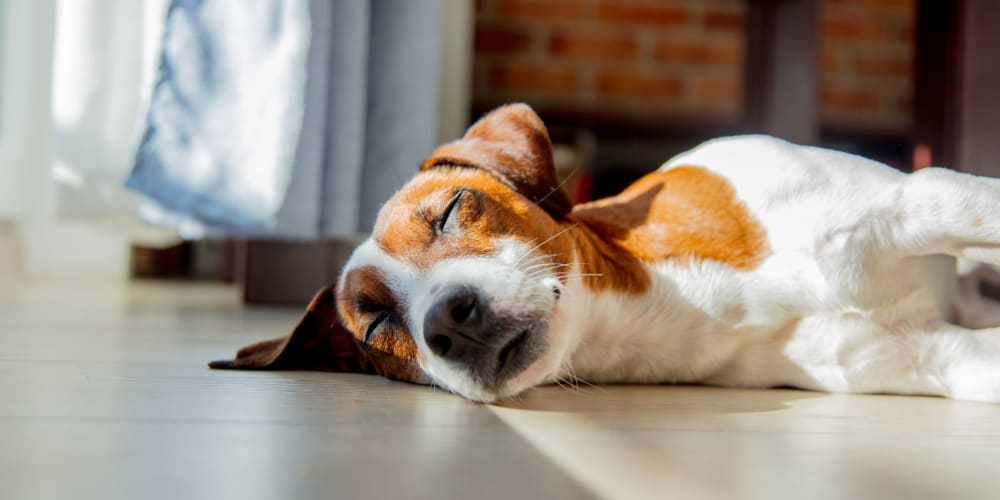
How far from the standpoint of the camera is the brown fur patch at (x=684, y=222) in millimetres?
1466

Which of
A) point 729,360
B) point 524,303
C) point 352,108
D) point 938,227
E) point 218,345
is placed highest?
point 352,108

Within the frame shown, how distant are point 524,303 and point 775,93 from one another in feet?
6.08

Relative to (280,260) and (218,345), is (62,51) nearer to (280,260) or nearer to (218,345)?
(280,260)

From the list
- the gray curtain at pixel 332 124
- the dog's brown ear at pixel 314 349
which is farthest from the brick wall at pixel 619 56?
the dog's brown ear at pixel 314 349

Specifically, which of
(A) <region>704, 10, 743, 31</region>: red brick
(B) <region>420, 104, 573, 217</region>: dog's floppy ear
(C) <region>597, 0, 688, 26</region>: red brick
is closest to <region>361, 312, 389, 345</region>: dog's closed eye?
(B) <region>420, 104, 573, 217</region>: dog's floppy ear

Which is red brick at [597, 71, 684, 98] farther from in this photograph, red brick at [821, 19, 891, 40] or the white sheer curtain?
the white sheer curtain

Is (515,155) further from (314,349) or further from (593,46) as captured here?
(593,46)

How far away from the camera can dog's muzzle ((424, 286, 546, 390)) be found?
4.06ft

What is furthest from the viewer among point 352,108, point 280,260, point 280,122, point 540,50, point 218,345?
point 540,50

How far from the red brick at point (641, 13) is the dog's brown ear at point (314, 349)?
4322 millimetres

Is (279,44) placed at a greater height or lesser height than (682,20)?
lesser

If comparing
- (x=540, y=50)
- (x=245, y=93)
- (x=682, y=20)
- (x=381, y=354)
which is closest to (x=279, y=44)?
(x=245, y=93)

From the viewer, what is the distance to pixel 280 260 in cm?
321

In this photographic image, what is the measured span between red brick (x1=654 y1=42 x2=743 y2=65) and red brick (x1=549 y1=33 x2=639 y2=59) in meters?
0.18
